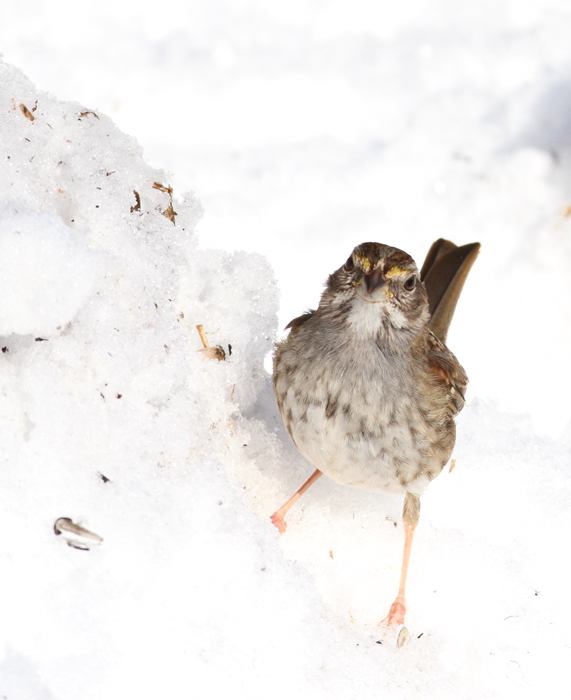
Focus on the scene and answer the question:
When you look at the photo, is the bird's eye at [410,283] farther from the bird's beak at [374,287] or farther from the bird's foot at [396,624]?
the bird's foot at [396,624]

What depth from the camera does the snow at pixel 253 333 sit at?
1.77 m

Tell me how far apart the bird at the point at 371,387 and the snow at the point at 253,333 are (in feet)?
0.77

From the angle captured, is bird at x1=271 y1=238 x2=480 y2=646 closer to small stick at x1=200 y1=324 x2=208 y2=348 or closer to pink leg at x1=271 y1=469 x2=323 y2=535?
A: pink leg at x1=271 y1=469 x2=323 y2=535

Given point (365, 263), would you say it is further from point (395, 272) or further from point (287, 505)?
point (287, 505)

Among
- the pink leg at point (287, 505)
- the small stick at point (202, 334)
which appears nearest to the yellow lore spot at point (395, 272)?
the small stick at point (202, 334)

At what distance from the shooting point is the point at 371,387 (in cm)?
242

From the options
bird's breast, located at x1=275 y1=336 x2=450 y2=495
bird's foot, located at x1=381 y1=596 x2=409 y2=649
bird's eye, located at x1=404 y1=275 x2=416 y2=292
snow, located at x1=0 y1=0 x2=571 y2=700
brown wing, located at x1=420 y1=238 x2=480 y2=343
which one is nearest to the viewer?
snow, located at x1=0 y1=0 x2=571 y2=700

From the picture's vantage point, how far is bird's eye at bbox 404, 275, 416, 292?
253cm

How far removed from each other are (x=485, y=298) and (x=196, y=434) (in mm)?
3035

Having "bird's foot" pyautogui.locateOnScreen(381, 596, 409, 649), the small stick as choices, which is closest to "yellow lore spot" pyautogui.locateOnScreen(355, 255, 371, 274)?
the small stick

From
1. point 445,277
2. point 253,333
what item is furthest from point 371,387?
point 445,277

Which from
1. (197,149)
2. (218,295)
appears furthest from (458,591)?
(197,149)

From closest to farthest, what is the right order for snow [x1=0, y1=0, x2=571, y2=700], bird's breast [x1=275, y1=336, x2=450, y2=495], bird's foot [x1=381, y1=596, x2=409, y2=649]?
snow [x1=0, y1=0, x2=571, y2=700]
bird's foot [x1=381, y1=596, x2=409, y2=649]
bird's breast [x1=275, y1=336, x2=450, y2=495]

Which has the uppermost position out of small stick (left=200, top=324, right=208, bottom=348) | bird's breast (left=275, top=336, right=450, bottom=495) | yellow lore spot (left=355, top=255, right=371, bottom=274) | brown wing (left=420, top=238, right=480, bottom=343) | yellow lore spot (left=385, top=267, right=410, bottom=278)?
brown wing (left=420, top=238, right=480, bottom=343)
